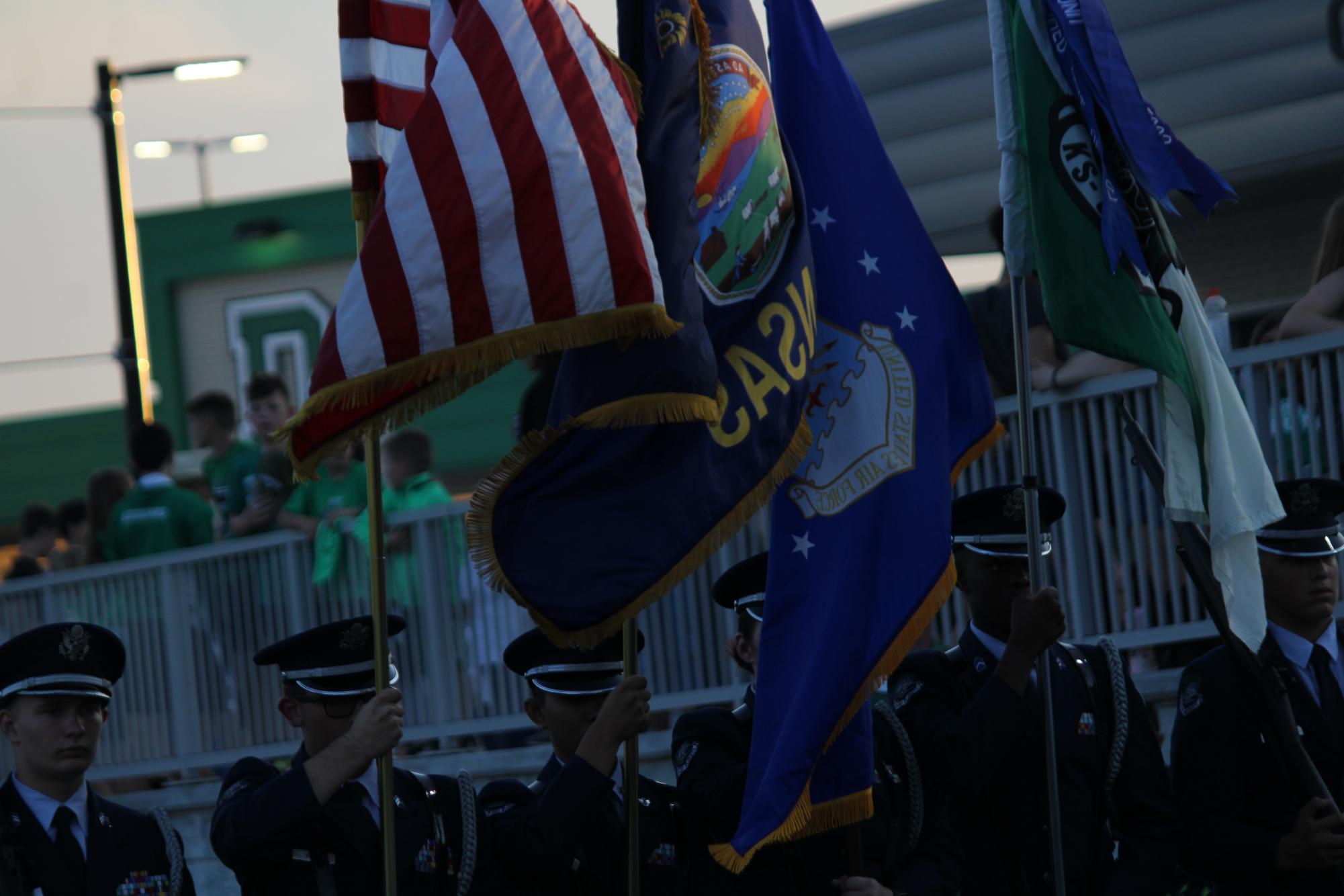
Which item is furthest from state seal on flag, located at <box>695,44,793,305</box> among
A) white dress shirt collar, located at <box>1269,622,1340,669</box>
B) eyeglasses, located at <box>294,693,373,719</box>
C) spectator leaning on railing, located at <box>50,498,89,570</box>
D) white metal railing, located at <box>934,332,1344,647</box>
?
spectator leaning on railing, located at <box>50,498,89,570</box>

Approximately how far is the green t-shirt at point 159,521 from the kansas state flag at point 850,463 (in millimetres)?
6016

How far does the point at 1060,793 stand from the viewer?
5734 millimetres

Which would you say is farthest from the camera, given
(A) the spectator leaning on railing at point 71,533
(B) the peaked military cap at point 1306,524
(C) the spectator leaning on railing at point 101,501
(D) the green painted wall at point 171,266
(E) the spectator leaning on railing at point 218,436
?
(D) the green painted wall at point 171,266

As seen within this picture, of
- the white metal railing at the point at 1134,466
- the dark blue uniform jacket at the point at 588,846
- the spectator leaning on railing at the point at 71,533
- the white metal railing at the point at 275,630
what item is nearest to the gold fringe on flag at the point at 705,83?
the dark blue uniform jacket at the point at 588,846

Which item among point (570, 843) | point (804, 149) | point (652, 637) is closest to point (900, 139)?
point (652, 637)

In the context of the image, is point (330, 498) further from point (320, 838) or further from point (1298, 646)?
point (1298, 646)

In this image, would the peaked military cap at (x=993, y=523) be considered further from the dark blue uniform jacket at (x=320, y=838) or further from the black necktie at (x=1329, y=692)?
the dark blue uniform jacket at (x=320, y=838)

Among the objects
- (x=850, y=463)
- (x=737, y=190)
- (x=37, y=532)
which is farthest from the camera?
(x=37, y=532)

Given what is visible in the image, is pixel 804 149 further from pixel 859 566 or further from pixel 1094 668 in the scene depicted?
pixel 1094 668

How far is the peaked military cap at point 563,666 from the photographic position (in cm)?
626

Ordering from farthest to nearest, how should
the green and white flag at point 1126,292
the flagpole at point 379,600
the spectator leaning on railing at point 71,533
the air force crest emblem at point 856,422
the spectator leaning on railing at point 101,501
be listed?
the spectator leaning on railing at point 71,533 → the spectator leaning on railing at point 101,501 → the air force crest emblem at point 856,422 → the green and white flag at point 1126,292 → the flagpole at point 379,600

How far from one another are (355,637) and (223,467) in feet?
16.6

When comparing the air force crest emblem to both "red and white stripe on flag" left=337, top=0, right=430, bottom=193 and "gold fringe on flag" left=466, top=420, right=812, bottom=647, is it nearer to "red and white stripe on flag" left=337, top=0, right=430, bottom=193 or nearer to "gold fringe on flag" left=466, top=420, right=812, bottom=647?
"gold fringe on flag" left=466, top=420, right=812, bottom=647

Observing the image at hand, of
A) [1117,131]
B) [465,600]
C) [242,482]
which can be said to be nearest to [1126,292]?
[1117,131]
